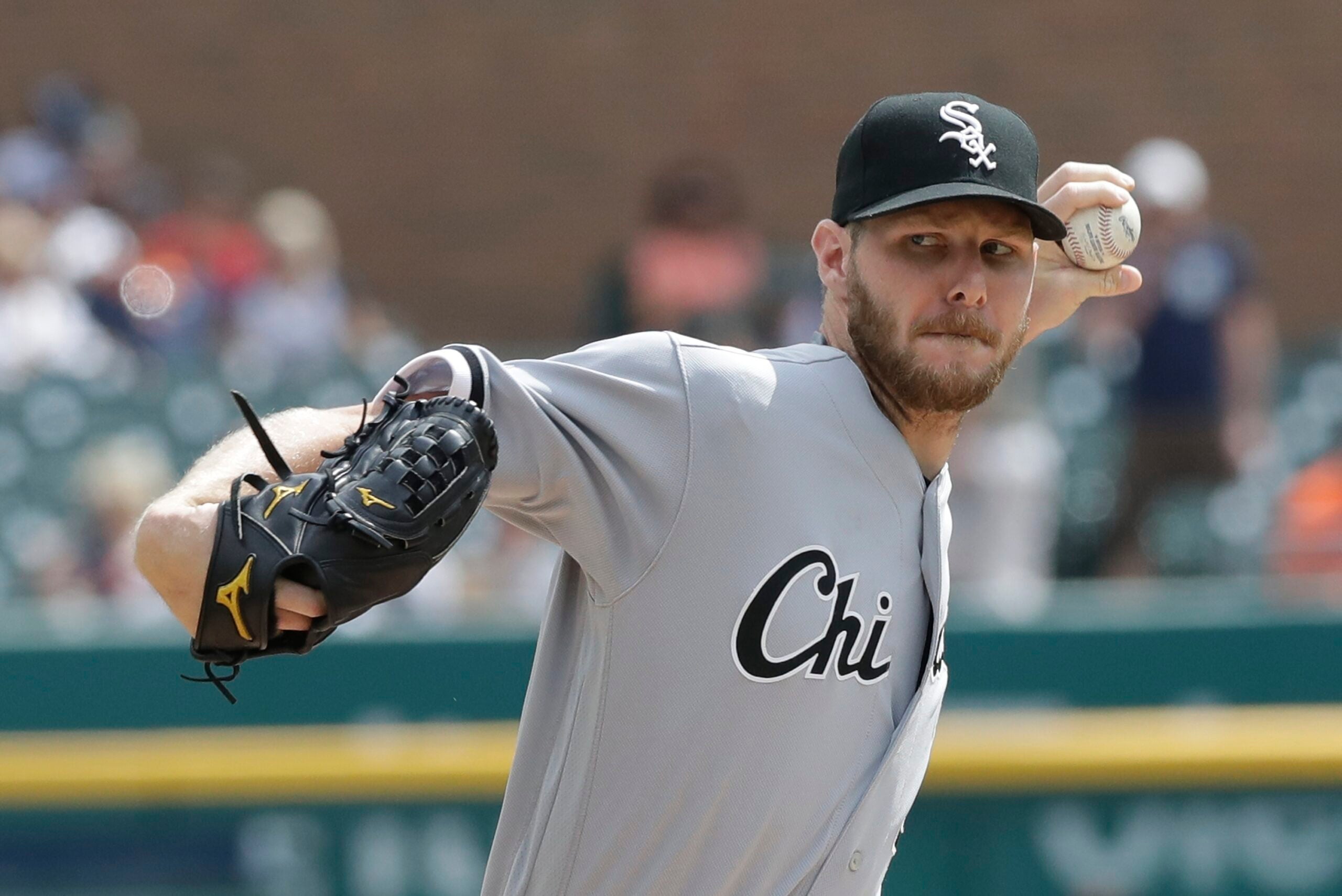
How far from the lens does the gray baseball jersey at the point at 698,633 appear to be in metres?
2.46

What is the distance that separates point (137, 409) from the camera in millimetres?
7723

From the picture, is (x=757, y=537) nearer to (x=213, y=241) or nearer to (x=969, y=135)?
(x=969, y=135)

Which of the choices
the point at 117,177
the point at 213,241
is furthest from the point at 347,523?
the point at 117,177

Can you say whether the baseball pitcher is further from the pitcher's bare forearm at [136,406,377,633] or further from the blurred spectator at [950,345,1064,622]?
the blurred spectator at [950,345,1064,622]

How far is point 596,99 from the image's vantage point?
13117mm

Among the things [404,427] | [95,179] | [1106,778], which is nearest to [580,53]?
[95,179]

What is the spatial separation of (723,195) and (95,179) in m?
3.54

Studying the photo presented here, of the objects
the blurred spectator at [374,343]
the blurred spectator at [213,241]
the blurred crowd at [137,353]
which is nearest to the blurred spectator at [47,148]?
the blurred crowd at [137,353]

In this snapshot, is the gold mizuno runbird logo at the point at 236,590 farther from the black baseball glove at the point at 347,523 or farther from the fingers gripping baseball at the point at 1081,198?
the fingers gripping baseball at the point at 1081,198

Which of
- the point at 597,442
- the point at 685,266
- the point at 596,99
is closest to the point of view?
the point at 597,442

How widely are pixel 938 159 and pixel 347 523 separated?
1038 mm

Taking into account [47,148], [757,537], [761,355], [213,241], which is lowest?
[213,241]

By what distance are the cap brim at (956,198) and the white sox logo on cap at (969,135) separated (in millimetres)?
42

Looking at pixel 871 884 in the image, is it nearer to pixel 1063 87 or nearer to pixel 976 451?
pixel 976 451
